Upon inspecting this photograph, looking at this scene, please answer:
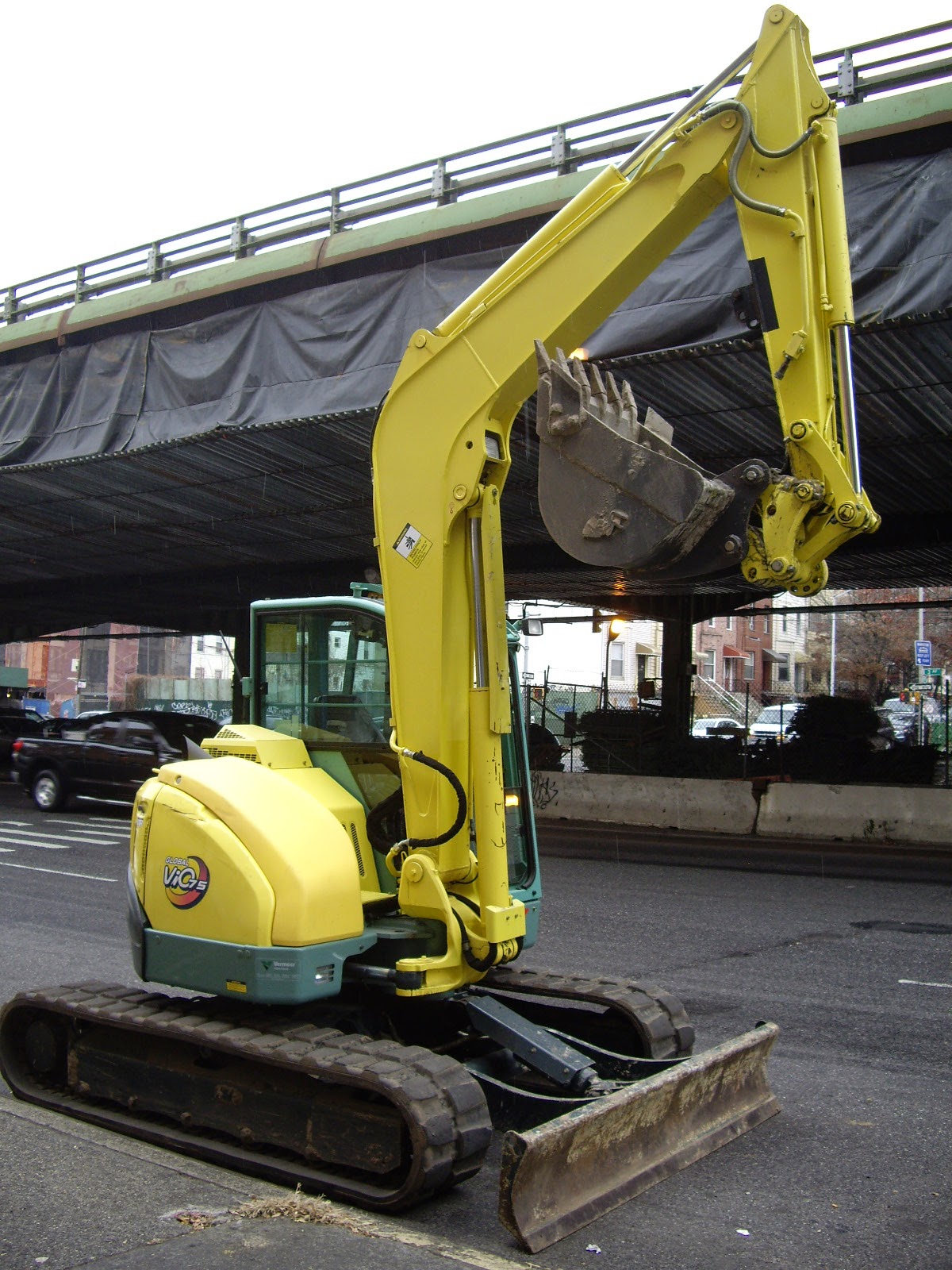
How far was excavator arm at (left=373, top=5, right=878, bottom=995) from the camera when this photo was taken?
15.2 ft

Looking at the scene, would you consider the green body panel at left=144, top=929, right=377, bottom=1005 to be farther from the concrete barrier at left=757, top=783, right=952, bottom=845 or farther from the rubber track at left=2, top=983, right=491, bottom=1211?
the concrete barrier at left=757, top=783, right=952, bottom=845

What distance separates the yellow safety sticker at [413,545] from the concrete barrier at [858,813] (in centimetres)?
1429

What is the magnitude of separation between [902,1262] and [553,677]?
5504 centimetres

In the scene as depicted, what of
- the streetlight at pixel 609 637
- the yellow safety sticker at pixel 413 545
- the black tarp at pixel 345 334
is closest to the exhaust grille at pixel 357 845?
the yellow safety sticker at pixel 413 545

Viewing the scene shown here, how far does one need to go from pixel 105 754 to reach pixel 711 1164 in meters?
17.2

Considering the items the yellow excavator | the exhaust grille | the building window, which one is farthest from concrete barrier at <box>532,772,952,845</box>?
the building window

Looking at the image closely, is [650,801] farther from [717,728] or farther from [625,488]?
[625,488]

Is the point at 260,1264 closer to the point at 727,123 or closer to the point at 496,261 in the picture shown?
the point at 727,123

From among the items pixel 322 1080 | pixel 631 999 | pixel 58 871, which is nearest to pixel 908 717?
pixel 58 871

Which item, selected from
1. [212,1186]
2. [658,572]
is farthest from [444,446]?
[212,1186]

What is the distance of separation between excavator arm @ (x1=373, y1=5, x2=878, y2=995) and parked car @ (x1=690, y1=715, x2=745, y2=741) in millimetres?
18653

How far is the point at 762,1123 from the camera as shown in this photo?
220 inches

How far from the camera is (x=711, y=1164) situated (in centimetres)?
510

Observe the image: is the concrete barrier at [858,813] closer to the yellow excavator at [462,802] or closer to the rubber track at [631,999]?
the rubber track at [631,999]
